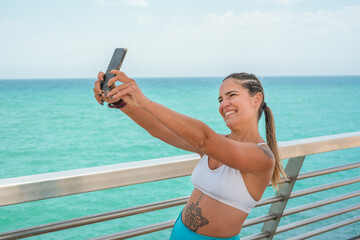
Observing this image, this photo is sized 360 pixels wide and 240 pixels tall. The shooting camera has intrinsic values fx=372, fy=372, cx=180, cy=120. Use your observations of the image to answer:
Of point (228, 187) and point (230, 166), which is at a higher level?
point (230, 166)

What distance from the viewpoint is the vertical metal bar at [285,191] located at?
1.80m

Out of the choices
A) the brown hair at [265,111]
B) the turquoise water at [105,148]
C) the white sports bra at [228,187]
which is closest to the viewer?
the white sports bra at [228,187]

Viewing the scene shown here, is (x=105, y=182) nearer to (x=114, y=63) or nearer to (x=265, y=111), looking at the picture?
(x=114, y=63)

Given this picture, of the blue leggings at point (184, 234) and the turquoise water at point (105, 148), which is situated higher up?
the blue leggings at point (184, 234)

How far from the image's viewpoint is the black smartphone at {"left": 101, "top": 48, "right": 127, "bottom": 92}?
0.97 m

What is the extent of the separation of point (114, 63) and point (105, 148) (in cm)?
2130

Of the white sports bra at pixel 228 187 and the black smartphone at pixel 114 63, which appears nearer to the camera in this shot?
the black smartphone at pixel 114 63

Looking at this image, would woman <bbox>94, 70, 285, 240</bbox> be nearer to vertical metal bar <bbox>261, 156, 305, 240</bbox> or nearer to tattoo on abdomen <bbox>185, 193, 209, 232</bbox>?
tattoo on abdomen <bbox>185, 193, 209, 232</bbox>

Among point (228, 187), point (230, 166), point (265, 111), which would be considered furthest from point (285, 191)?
point (230, 166)

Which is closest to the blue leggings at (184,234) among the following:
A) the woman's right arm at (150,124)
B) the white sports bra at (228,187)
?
the white sports bra at (228,187)

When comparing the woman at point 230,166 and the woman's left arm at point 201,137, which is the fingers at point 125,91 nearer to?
the woman's left arm at point 201,137

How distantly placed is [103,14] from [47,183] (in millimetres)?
54083

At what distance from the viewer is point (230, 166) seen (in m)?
1.10

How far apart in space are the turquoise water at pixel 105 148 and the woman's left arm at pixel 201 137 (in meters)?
2.11
